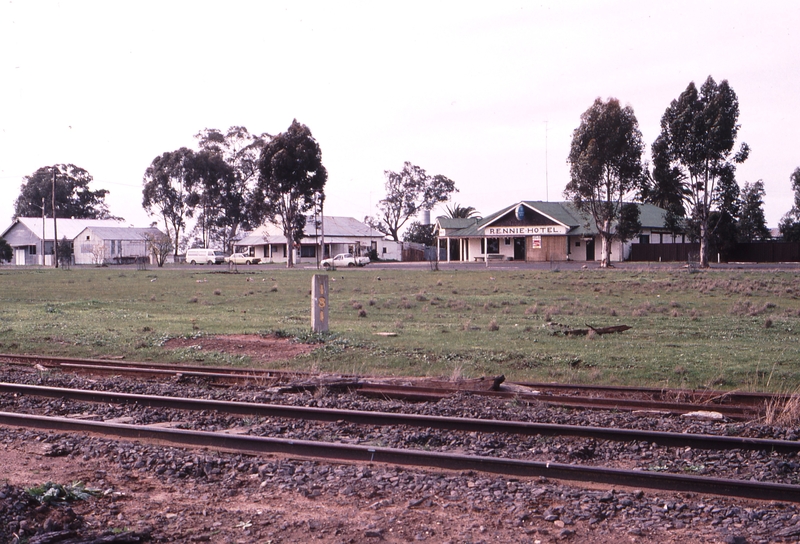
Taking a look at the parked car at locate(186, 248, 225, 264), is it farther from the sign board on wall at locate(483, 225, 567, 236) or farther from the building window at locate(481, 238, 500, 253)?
the sign board on wall at locate(483, 225, 567, 236)

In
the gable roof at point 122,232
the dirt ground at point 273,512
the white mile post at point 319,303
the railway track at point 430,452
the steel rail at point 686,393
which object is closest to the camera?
the dirt ground at point 273,512

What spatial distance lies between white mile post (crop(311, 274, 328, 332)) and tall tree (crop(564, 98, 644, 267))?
38.8 m

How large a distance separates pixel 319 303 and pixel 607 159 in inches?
1585

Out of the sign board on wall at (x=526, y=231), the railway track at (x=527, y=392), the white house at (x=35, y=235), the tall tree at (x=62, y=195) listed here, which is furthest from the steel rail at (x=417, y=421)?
the tall tree at (x=62, y=195)

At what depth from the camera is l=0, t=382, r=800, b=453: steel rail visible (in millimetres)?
7926

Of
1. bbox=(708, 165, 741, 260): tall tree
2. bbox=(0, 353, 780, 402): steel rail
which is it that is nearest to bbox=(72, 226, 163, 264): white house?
bbox=(708, 165, 741, 260): tall tree

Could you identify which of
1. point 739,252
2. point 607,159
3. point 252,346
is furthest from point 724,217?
point 252,346

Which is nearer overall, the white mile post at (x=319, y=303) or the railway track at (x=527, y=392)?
the railway track at (x=527, y=392)

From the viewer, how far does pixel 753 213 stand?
79.2 metres

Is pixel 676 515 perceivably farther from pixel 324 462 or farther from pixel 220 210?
pixel 220 210

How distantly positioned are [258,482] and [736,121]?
51.3m

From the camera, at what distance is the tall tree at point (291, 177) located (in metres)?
66.2

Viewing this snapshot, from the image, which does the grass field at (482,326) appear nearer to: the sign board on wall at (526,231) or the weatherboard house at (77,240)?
the sign board on wall at (526,231)

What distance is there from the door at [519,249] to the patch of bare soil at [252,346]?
56.9m
